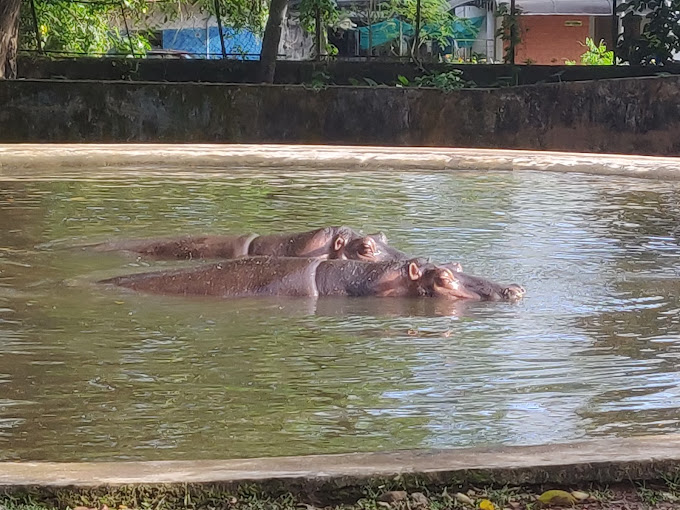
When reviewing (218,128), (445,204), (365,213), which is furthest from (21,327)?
(218,128)

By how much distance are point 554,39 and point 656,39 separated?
1035cm

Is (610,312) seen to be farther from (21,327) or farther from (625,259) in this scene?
(21,327)

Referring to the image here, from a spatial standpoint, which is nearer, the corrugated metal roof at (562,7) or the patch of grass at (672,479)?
the patch of grass at (672,479)

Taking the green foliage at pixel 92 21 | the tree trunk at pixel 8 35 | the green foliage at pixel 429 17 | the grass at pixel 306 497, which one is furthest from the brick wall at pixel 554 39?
the grass at pixel 306 497

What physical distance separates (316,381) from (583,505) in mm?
1316

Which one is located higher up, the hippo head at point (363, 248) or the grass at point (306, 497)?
the hippo head at point (363, 248)

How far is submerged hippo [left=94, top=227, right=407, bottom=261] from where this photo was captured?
5223mm

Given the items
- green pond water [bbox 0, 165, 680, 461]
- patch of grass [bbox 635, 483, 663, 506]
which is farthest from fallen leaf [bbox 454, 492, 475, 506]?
green pond water [bbox 0, 165, 680, 461]

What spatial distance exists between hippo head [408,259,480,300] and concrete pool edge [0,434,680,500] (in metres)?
2.22

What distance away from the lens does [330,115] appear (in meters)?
10.8

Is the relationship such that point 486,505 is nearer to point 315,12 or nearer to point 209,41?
point 315,12

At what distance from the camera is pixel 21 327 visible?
4312mm

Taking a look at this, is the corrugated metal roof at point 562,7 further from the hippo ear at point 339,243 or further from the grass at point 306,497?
the grass at point 306,497

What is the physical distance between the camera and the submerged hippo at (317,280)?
4820 millimetres
